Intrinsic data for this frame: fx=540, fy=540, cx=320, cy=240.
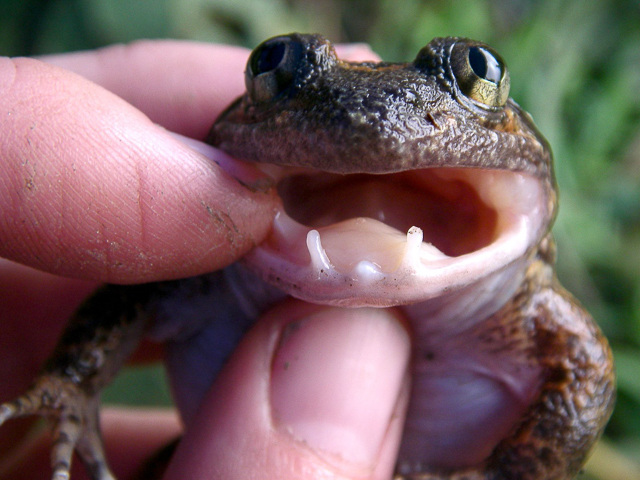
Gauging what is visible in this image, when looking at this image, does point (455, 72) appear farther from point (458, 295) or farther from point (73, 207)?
point (73, 207)

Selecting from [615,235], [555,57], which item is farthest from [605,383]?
[555,57]

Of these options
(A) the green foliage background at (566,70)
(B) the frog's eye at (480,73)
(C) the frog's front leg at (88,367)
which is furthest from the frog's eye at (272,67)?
(A) the green foliage background at (566,70)

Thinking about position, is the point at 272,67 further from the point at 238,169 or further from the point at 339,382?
the point at 339,382

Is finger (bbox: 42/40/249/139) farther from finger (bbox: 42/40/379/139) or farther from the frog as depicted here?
the frog

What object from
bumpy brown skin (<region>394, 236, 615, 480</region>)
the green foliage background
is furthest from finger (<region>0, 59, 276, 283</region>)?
the green foliage background


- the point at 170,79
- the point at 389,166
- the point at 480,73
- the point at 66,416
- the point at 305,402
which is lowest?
the point at 66,416

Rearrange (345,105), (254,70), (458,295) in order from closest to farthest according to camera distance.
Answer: (345,105)
(254,70)
(458,295)

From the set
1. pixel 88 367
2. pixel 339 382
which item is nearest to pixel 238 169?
pixel 339 382

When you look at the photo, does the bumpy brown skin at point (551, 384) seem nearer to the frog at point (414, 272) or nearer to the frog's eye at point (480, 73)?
the frog at point (414, 272)
